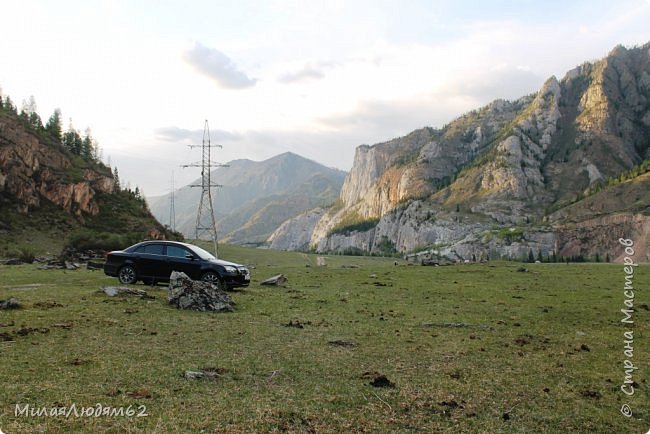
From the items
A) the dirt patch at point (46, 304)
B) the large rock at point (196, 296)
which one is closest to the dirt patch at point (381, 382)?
the large rock at point (196, 296)

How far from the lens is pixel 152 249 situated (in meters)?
25.3

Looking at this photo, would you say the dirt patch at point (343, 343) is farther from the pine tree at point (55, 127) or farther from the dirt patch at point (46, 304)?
the pine tree at point (55, 127)

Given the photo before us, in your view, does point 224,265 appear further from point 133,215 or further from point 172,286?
point 133,215

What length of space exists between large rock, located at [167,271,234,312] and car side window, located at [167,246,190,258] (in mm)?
4080

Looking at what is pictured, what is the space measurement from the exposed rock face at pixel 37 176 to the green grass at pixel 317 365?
6496cm

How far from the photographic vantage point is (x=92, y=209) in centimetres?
8244

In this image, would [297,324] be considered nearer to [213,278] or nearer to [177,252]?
[213,278]

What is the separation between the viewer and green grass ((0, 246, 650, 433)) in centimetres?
815

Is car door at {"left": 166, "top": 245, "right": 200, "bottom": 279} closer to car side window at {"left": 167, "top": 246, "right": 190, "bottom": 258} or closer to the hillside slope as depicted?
car side window at {"left": 167, "top": 246, "right": 190, "bottom": 258}

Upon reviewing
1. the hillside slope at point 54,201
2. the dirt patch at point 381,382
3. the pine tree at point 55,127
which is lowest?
the dirt patch at point 381,382

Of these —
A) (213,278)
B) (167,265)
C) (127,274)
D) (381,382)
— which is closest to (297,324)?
(381,382)

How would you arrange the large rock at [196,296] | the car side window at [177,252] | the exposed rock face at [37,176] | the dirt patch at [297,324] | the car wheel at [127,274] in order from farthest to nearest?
1. the exposed rock face at [37,176]
2. the car wheel at [127,274]
3. the car side window at [177,252]
4. the large rock at [196,296]
5. the dirt patch at [297,324]

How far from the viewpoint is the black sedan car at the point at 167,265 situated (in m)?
24.7

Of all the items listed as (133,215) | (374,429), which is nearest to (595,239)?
(133,215)
